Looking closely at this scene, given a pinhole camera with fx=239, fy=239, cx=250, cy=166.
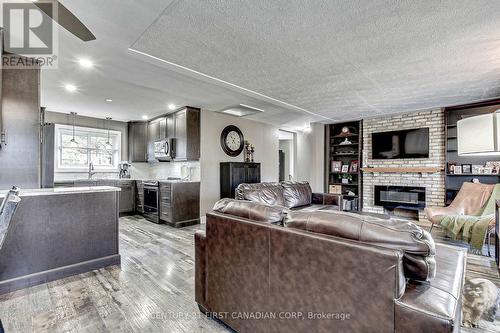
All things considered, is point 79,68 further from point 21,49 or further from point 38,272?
point 38,272

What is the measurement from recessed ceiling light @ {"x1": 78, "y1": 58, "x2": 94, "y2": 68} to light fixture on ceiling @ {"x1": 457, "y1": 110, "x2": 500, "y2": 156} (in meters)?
3.80

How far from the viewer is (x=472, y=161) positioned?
470cm

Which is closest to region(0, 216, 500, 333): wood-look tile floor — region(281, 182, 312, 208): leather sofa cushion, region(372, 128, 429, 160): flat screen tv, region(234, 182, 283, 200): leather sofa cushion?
region(234, 182, 283, 200): leather sofa cushion

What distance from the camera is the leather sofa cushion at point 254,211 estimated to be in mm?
1421

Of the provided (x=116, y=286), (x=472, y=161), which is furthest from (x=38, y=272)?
(x=472, y=161)

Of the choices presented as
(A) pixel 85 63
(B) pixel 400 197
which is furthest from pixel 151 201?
(B) pixel 400 197

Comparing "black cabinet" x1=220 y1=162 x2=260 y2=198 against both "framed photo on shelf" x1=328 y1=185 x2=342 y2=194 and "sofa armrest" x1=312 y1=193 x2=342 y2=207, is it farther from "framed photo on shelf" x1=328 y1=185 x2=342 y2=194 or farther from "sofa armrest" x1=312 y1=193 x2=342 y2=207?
"framed photo on shelf" x1=328 y1=185 x2=342 y2=194

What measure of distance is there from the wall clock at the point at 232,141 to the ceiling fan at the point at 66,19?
11.2 feet

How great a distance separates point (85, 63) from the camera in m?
2.90

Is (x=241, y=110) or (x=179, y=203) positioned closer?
(x=179, y=203)

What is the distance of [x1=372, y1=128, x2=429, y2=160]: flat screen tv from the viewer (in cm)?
522

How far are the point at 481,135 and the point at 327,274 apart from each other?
1.58m

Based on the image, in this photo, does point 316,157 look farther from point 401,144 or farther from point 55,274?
point 55,274

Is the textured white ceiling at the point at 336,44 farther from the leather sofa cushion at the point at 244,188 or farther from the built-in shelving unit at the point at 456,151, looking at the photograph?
the leather sofa cushion at the point at 244,188
